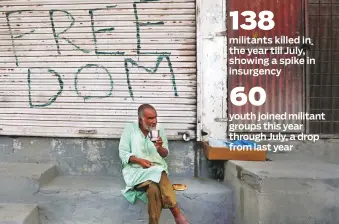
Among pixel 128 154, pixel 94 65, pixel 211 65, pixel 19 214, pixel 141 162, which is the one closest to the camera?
pixel 19 214

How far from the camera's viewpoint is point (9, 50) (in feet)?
14.9

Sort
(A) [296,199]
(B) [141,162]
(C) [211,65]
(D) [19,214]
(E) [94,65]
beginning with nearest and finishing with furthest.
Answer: (A) [296,199] < (D) [19,214] < (B) [141,162] < (C) [211,65] < (E) [94,65]

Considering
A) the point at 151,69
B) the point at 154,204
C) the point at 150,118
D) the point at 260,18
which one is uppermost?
the point at 260,18

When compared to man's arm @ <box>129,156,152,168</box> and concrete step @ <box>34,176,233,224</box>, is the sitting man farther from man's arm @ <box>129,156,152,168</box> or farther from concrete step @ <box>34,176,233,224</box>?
concrete step @ <box>34,176,233,224</box>

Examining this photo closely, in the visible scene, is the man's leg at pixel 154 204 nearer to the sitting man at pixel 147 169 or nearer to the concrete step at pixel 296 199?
the sitting man at pixel 147 169

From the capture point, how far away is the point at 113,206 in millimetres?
3777

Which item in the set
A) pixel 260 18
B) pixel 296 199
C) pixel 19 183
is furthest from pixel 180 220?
pixel 260 18

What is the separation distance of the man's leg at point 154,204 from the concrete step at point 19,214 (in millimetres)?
1238

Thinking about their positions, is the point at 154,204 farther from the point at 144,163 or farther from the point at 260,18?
the point at 260,18

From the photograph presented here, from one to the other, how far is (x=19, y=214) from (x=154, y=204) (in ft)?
4.52

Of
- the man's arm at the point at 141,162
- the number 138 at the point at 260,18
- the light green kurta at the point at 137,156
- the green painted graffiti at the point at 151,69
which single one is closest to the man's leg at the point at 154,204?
the light green kurta at the point at 137,156

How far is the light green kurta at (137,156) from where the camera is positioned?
3533 millimetres

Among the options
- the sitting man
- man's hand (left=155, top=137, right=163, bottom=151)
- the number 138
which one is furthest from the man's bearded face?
the number 138

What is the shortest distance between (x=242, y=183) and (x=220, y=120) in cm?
104
